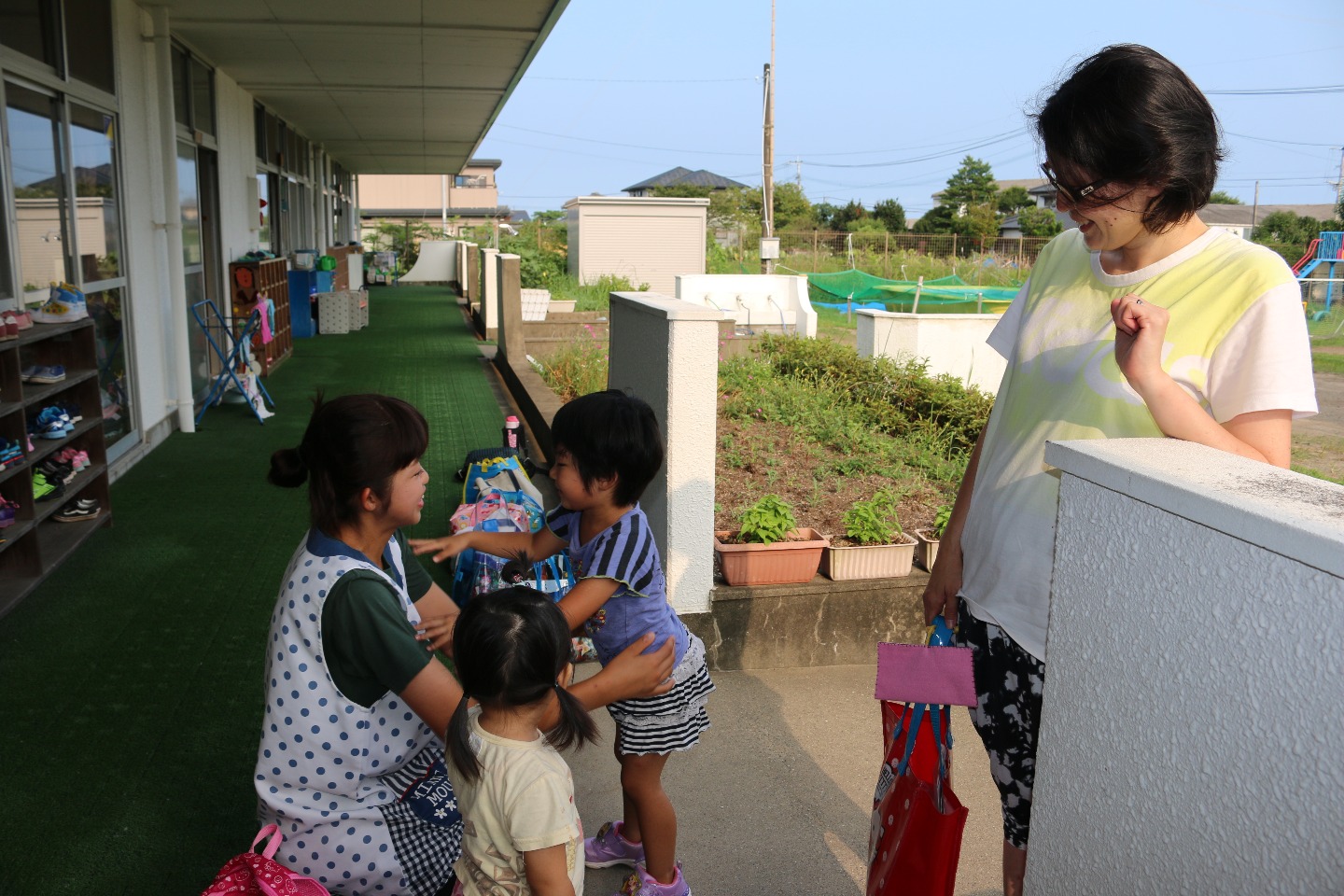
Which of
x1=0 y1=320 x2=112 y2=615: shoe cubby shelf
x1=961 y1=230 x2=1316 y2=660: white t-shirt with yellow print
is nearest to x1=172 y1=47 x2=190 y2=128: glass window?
x1=0 y1=320 x2=112 y2=615: shoe cubby shelf

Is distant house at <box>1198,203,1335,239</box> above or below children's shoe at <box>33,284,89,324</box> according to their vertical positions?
above

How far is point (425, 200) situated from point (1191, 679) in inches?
2082

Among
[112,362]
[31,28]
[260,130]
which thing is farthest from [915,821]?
[260,130]

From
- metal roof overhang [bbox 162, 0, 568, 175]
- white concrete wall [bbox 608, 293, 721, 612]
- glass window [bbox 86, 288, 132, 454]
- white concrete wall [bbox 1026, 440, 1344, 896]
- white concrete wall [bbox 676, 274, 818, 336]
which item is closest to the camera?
white concrete wall [bbox 1026, 440, 1344, 896]

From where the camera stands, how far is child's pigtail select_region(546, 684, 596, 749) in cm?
170

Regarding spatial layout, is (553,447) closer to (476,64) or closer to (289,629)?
(289,629)

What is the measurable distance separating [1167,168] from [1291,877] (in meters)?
1.00

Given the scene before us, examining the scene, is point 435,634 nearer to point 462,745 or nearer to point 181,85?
point 462,745

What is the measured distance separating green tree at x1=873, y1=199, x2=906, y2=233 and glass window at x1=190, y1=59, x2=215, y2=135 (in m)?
45.5

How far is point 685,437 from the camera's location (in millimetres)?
3484

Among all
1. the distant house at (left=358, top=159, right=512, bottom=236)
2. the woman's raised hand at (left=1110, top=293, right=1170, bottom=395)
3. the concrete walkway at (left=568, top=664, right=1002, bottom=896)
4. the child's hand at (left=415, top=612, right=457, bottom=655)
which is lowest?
the concrete walkway at (left=568, top=664, right=1002, bottom=896)

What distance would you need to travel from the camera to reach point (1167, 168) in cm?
147

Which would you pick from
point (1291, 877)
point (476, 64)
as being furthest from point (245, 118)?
point (1291, 877)

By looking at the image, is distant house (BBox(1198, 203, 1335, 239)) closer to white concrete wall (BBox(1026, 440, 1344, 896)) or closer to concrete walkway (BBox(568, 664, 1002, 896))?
concrete walkway (BBox(568, 664, 1002, 896))
